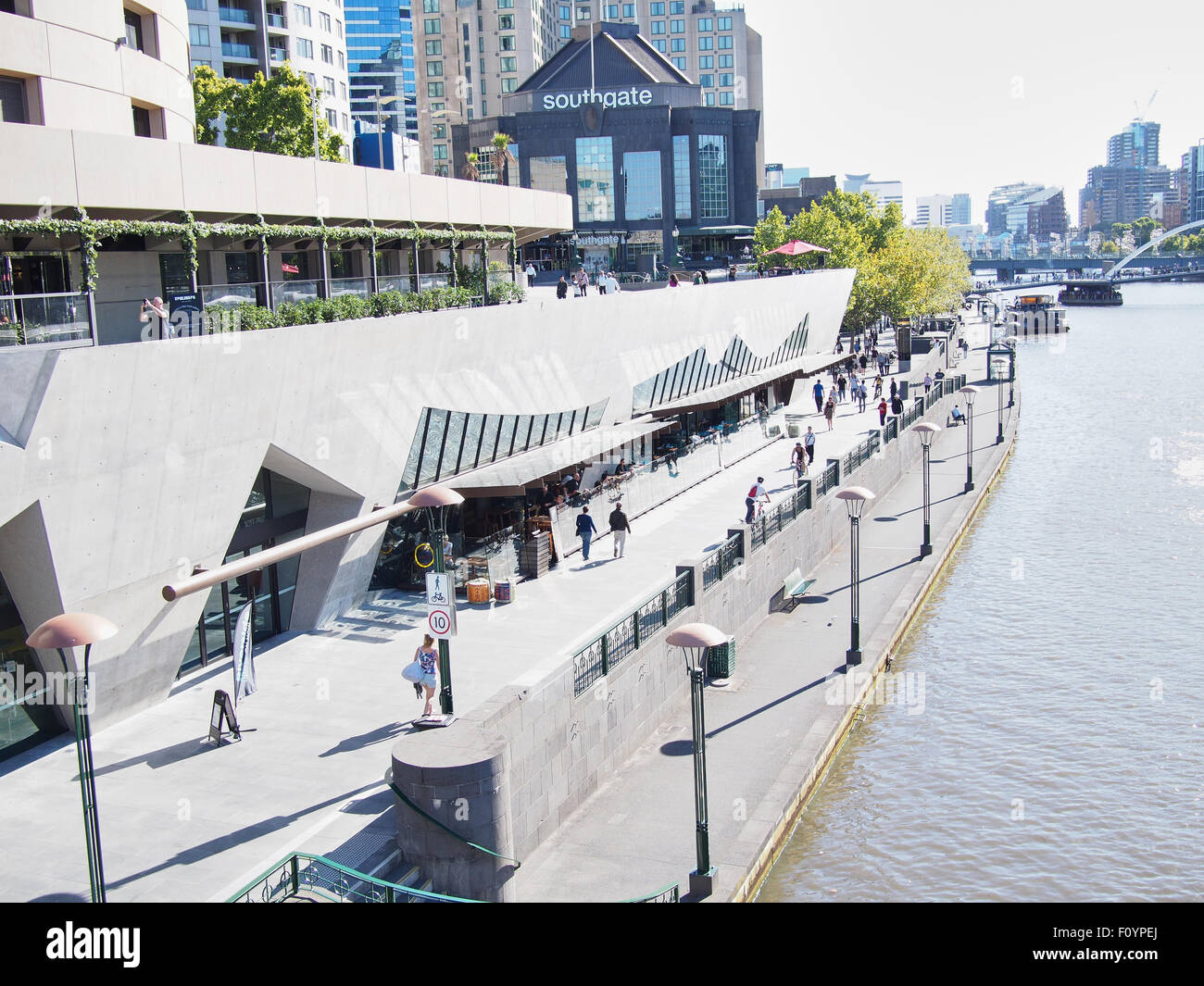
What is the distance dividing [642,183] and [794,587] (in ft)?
229

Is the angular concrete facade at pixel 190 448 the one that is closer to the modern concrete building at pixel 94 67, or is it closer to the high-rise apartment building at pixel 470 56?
the modern concrete building at pixel 94 67

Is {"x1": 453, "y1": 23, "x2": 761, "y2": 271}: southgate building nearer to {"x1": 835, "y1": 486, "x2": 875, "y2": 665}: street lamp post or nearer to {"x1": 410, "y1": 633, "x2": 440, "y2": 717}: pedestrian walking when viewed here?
{"x1": 835, "y1": 486, "x2": 875, "y2": 665}: street lamp post

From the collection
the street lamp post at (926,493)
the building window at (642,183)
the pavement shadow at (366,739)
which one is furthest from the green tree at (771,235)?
the pavement shadow at (366,739)

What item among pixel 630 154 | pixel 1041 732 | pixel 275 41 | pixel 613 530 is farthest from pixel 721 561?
pixel 630 154

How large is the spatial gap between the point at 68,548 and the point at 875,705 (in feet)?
42.5

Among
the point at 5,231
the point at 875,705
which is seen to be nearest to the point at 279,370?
the point at 5,231

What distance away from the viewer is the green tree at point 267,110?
42781 mm

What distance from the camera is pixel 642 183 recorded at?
89625mm

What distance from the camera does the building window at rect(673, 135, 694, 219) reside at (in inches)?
3529

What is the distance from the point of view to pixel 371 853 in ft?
40.0

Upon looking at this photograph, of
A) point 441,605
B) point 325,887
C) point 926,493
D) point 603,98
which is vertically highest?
point 603,98

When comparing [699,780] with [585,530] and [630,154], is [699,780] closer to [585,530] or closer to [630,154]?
[585,530]

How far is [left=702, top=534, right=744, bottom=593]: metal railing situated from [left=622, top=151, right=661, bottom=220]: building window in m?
70.7

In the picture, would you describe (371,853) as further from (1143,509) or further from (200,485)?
(1143,509)
